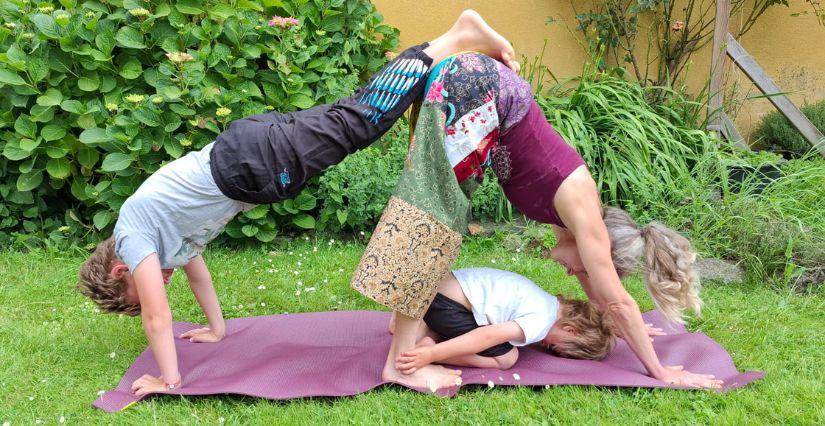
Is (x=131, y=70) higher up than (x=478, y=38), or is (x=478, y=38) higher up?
(x=478, y=38)

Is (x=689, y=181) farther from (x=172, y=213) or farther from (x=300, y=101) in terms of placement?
(x=172, y=213)

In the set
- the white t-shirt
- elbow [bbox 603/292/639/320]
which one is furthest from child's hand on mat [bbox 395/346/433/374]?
elbow [bbox 603/292/639/320]

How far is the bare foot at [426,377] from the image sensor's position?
2836 mm

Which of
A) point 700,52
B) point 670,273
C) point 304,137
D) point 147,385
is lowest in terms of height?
point 147,385

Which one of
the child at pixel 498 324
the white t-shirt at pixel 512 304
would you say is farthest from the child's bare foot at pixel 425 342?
the white t-shirt at pixel 512 304

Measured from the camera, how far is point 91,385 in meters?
2.97

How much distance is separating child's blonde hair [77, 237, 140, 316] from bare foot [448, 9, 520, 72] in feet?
5.68

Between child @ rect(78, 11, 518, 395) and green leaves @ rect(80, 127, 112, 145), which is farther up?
child @ rect(78, 11, 518, 395)

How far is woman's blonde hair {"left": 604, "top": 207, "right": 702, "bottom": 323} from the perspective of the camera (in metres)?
2.86

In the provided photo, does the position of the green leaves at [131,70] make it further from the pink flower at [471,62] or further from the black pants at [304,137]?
the pink flower at [471,62]

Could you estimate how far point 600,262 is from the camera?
2.73m

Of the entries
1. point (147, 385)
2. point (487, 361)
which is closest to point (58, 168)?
point (147, 385)

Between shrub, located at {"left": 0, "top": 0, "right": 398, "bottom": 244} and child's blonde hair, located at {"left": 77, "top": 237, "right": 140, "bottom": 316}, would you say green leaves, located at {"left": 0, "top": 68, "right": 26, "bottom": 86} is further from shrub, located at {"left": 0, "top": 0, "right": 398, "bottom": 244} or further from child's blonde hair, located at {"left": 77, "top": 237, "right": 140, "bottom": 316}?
child's blonde hair, located at {"left": 77, "top": 237, "right": 140, "bottom": 316}

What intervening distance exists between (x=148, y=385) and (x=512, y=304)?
158 cm
